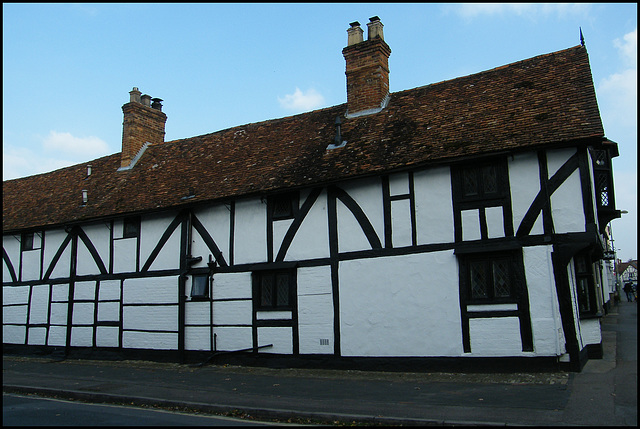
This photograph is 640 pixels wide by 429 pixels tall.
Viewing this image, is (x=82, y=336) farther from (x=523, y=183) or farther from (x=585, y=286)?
(x=585, y=286)

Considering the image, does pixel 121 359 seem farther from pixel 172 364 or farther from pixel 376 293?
pixel 376 293

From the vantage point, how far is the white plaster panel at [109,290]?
15914 mm

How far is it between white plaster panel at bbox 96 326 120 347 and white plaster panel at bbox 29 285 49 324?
2.52 m

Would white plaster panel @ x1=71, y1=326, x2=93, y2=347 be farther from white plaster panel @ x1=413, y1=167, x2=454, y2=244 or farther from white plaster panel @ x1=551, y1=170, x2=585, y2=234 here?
white plaster panel @ x1=551, y1=170, x2=585, y2=234

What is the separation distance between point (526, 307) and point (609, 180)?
544cm

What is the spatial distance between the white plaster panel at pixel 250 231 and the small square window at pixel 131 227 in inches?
146

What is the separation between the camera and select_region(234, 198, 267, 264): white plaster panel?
13.6 m

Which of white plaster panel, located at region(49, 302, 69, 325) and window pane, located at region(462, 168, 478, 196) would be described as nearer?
window pane, located at region(462, 168, 478, 196)

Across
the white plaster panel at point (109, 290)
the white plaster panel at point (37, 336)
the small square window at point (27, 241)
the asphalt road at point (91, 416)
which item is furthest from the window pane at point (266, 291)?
the small square window at point (27, 241)

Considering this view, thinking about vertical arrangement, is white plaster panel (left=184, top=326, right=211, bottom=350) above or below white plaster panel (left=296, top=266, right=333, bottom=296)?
below

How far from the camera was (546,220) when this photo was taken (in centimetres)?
1049

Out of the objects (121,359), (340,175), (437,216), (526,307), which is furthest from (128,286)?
(526,307)

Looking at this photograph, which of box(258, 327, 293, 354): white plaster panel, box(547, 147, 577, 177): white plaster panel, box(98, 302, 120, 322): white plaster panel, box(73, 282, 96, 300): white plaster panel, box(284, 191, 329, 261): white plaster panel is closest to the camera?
box(547, 147, 577, 177): white plaster panel

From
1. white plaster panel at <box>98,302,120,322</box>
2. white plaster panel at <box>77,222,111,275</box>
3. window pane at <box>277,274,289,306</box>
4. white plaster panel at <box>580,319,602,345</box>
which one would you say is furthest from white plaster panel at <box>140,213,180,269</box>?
white plaster panel at <box>580,319,602,345</box>
